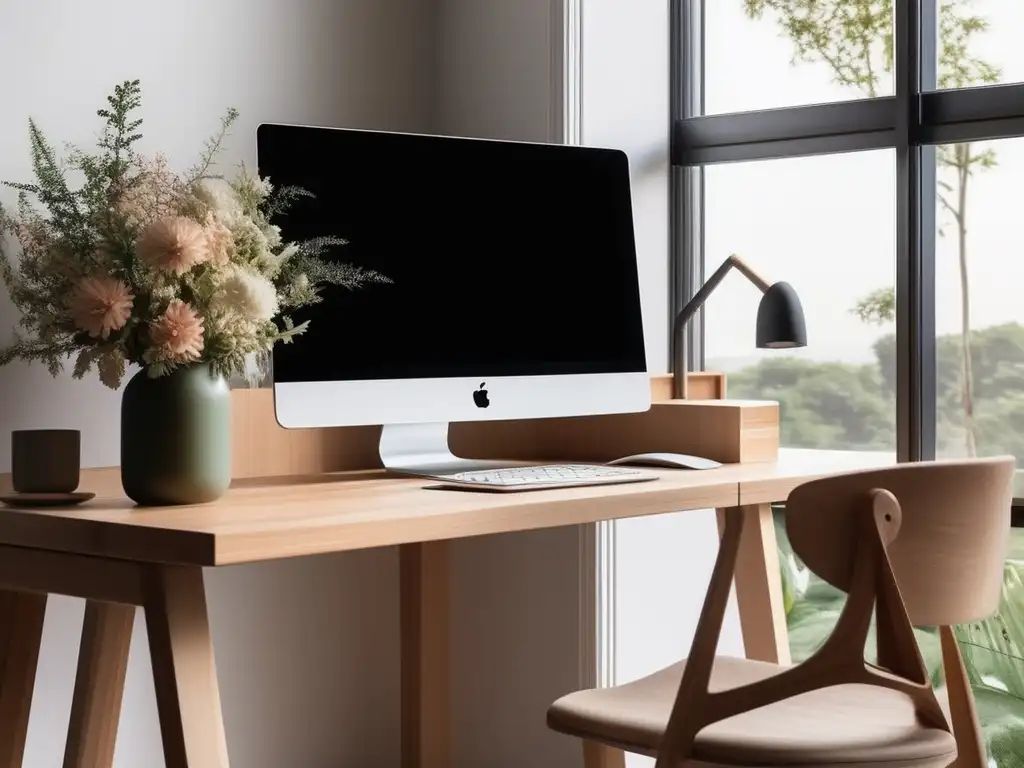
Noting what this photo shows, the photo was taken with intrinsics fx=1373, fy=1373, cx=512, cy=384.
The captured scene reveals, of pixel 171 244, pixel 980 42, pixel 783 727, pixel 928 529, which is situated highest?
pixel 980 42

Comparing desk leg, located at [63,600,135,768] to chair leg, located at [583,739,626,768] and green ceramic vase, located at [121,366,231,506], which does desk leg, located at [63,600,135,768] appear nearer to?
green ceramic vase, located at [121,366,231,506]

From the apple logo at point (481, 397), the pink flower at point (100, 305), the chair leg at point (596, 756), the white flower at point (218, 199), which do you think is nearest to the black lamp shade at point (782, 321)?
the apple logo at point (481, 397)

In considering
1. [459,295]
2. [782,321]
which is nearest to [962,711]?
[782,321]

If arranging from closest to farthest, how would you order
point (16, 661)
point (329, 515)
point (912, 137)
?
1. point (329, 515)
2. point (16, 661)
3. point (912, 137)

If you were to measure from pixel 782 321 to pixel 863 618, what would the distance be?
2.76ft

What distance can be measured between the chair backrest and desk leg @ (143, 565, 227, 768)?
2.28ft

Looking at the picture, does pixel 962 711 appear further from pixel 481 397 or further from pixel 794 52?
pixel 794 52

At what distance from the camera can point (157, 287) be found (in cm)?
171

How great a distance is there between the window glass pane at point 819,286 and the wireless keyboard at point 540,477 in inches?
30.9

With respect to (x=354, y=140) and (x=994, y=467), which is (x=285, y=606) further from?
(x=994, y=467)

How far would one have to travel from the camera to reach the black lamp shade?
2.36 m

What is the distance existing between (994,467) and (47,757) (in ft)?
5.13

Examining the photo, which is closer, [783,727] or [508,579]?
[783,727]

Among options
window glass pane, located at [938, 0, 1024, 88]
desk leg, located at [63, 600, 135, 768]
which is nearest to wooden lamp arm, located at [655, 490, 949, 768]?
desk leg, located at [63, 600, 135, 768]
